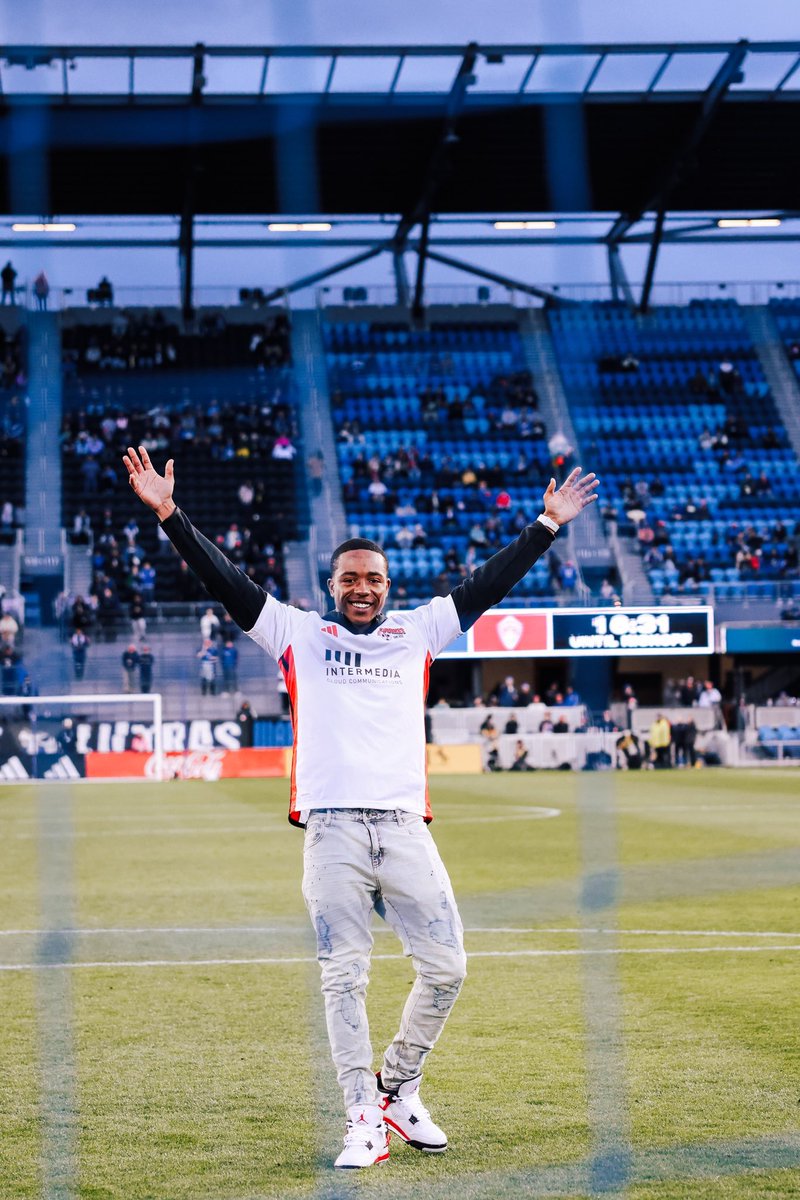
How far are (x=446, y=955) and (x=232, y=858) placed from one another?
12.4 meters

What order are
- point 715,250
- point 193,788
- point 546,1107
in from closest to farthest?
point 546,1107
point 193,788
point 715,250

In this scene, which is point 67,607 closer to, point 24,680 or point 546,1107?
point 24,680

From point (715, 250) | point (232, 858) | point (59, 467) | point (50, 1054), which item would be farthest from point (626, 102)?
point (50, 1054)

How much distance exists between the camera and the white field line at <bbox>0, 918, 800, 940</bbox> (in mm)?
11578

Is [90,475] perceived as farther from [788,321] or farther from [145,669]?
[788,321]

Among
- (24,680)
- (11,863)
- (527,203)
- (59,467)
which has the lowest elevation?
(11,863)

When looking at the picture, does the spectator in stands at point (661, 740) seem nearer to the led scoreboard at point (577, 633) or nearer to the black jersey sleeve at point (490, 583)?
the led scoreboard at point (577, 633)

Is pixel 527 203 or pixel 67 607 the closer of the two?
pixel 67 607

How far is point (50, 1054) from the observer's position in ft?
25.2

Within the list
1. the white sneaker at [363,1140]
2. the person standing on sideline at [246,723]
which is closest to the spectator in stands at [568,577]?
the person standing on sideline at [246,723]

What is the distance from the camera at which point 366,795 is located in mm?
6031

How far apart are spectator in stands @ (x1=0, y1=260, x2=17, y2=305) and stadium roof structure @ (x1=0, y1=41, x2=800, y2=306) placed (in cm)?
310

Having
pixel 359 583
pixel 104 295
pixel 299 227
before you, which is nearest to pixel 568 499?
pixel 359 583

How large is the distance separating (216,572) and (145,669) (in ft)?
102
